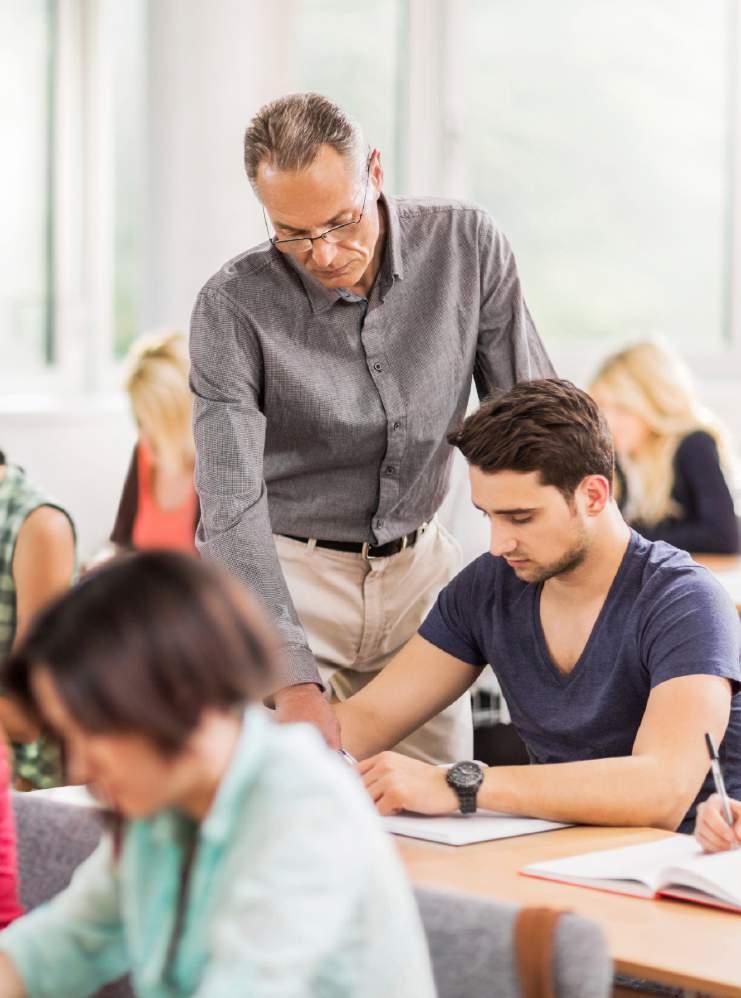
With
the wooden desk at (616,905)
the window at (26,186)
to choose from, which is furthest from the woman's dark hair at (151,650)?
the window at (26,186)

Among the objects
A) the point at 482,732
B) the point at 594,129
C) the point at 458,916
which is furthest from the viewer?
the point at 594,129

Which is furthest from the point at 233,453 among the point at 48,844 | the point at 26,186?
the point at 26,186

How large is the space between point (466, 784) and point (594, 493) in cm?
47

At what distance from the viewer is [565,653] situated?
212 cm

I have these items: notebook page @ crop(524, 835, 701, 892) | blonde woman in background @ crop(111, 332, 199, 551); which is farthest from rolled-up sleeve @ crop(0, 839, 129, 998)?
blonde woman in background @ crop(111, 332, 199, 551)

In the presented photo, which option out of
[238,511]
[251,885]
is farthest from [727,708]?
[251,885]

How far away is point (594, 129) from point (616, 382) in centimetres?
122

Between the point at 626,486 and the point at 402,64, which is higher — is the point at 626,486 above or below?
below

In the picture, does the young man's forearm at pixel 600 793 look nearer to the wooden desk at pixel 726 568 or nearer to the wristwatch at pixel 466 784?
the wristwatch at pixel 466 784

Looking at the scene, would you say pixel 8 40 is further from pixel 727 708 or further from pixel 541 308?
pixel 727 708

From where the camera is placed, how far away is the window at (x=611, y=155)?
17.2ft

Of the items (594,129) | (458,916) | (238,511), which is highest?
(594,129)

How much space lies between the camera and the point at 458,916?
1156 mm

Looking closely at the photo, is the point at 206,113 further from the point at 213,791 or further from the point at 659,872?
the point at 213,791
